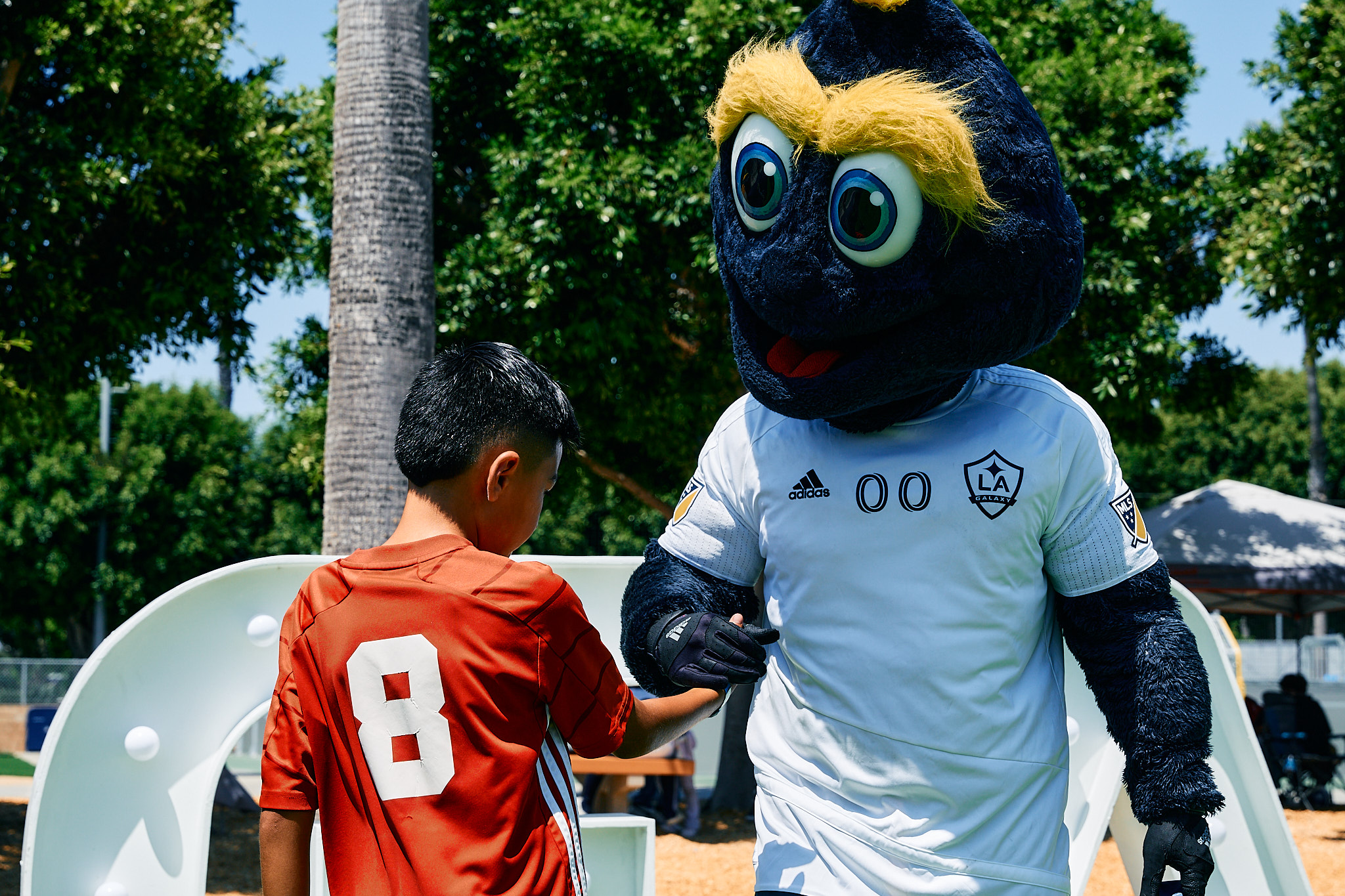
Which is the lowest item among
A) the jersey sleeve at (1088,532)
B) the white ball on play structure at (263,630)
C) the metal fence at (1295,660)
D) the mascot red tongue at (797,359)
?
the metal fence at (1295,660)

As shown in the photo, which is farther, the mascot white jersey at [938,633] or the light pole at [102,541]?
the light pole at [102,541]

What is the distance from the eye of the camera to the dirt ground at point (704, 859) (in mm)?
6848

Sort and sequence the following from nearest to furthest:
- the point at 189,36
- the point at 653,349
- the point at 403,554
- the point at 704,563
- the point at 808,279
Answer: the point at 403,554 < the point at 808,279 < the point at 704,563 < the point at 189,36 < the point at 653,349

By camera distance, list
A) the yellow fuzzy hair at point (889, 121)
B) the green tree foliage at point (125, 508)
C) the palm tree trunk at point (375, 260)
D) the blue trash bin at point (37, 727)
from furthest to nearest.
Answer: the green tree foliage at point (125, 508) → the blue trash bin at point (37, 727) → the palm tree trunk at point (375, 260) → the yellow fuzzy hair at point (889, 121)

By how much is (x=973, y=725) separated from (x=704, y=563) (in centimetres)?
64

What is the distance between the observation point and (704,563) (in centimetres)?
237

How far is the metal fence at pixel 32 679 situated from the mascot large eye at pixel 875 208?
20.2m

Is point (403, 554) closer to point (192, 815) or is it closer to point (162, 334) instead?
point (192, 815)

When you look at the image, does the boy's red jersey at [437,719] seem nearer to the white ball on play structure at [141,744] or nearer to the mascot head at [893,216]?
the mascot head at [893,216]

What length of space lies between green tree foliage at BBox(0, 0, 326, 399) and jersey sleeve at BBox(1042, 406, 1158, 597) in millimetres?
5313

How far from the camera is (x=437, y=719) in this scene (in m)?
1.79

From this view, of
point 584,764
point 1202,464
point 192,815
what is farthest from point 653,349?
point 1202,464

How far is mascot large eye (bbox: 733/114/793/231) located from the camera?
6.88 ft

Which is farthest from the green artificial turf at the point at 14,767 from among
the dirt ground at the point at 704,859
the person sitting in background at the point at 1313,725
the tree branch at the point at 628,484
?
the person sitting in background at the point at 1313,725
